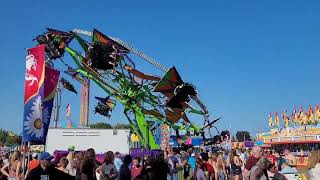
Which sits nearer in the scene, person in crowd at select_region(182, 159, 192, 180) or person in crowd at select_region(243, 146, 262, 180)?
person in crowd at select_region(243, 146, 262, 180)

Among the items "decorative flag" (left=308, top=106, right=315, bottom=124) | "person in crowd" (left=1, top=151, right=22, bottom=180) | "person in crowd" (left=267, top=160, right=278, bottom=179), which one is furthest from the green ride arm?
"decorative flag" (left=308, top=106, right=315, bottom=124)

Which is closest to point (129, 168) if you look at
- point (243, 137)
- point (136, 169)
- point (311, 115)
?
point (136, 169)

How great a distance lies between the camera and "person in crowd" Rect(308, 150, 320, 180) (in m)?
7.69

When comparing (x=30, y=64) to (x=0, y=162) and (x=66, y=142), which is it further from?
(x=66, y=142)

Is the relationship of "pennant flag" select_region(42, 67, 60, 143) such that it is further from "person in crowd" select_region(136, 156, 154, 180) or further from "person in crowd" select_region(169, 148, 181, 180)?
"person in crowd" select_region(169, 148, 181, 180)

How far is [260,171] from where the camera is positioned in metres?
7.40

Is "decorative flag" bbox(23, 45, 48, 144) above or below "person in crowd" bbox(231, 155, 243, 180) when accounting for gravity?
above

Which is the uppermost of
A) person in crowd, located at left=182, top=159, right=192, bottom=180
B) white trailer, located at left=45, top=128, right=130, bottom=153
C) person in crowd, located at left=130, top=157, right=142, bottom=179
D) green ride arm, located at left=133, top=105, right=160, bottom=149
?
green ride arm, located at left=133, top=105, right=160, bottom=149

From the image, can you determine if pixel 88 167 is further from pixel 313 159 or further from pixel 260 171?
pixel 313 159

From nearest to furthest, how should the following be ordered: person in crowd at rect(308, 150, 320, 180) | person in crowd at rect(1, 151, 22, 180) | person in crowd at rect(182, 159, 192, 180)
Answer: person in crowd at rect(308, 150, 320, 180)
person in crowd at rect(1, 151, 22, 180)
person in crowd at rect(182, 159, 192, 180)

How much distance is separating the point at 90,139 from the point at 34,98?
1850cm

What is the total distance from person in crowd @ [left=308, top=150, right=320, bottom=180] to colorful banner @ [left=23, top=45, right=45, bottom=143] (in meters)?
5.80

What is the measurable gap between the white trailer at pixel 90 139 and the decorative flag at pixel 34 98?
17.7m

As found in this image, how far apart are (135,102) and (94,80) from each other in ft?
12.5
